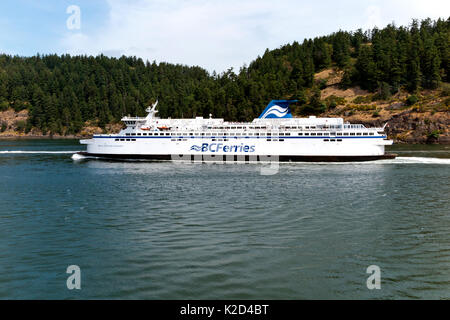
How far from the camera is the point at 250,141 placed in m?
58.0

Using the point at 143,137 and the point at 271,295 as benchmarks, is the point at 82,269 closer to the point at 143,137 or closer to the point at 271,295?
the point at 271,295

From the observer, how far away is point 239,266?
1478cm

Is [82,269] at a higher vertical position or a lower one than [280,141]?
lower

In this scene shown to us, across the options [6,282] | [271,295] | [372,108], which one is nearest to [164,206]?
[6,282]

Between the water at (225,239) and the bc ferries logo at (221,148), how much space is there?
22.4 metres

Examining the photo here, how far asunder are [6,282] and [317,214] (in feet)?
57.2

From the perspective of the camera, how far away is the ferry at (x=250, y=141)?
182 feet

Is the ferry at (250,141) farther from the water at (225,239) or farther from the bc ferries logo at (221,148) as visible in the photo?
the water at (225,239)

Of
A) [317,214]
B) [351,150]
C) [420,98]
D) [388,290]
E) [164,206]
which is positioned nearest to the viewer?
[388,290]

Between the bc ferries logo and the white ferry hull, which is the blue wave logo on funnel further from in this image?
the bc ferries logo

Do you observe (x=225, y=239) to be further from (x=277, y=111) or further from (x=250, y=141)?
(x=277, y=111)

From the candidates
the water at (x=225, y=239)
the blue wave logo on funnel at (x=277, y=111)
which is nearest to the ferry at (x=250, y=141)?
the blue wave logo on funnel at (x=277, y=111)

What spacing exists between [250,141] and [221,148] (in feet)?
15.8

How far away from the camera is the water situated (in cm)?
1309
